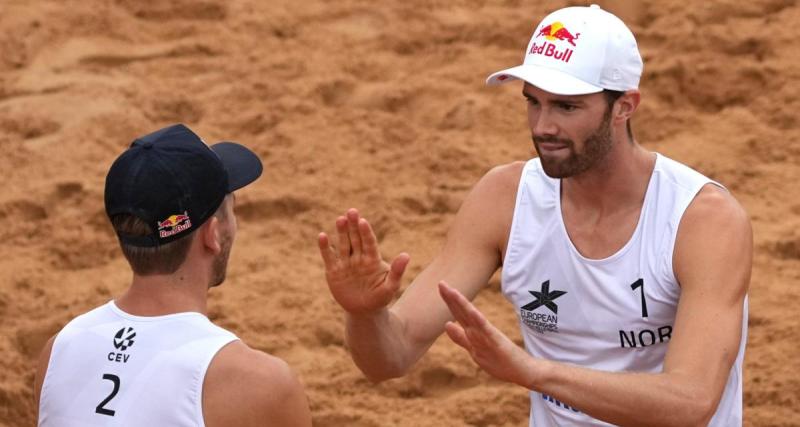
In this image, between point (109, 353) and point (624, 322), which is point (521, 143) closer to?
point (624, 322)

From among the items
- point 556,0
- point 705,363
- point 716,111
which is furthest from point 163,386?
point 556,0

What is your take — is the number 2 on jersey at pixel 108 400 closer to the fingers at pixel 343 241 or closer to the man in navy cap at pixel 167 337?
the man in navy cap at pixel 167 337

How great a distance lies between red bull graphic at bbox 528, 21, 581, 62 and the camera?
13.6 feet

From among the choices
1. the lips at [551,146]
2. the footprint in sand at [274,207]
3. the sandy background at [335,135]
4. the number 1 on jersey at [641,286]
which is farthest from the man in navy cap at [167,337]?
the footprint in sand at [274,207]

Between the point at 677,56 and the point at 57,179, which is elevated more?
the point at 677,56

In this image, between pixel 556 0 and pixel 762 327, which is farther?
pixel 556 0

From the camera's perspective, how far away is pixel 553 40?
165 inches

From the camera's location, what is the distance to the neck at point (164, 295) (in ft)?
10.9

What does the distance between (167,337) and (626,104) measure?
1697mm

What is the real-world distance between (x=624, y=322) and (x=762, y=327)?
1.88 m

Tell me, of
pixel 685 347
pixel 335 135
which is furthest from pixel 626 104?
pixel 335 135

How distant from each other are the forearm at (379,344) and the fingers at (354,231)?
25 cm

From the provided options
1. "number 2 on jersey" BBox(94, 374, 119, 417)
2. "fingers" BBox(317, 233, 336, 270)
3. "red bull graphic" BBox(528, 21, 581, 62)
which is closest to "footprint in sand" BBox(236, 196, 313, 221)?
"red bull graphic" BBox(528, 21, 581, 62)

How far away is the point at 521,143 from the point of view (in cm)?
692
